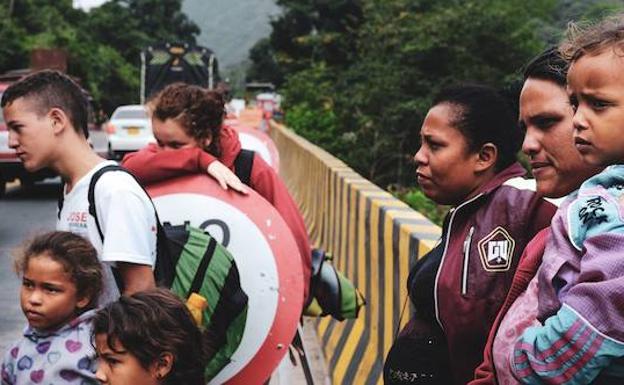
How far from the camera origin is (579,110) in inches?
77.9

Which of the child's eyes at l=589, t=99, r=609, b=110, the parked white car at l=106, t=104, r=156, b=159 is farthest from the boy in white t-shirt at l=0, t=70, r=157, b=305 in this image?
the parked white car at l=106, t=104, r=156, b=159

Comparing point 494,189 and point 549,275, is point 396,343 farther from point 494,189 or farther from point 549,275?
point 549,275

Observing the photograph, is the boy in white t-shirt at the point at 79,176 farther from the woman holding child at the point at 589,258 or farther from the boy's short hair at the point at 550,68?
the woman holding child at the point at 589,258

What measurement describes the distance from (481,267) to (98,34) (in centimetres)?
8062

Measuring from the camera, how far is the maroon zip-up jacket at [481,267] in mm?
2562

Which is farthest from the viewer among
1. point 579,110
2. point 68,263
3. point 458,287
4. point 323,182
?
point 323,182

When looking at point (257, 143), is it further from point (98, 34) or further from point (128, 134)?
point (98, 34)

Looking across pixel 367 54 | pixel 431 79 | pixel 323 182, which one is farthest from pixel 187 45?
pixel 323 182

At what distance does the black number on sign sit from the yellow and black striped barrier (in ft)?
2.84

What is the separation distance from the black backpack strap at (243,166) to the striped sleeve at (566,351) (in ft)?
8.39

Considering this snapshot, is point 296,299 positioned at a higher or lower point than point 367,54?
higher

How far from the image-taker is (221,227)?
3918 millimetres

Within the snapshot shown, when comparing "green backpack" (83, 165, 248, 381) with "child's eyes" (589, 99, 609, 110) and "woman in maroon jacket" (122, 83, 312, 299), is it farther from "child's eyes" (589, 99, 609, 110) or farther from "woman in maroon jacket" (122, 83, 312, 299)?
"child's eyes" (589, 99, 609, 110)

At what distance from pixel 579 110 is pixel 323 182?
889 centimetres
